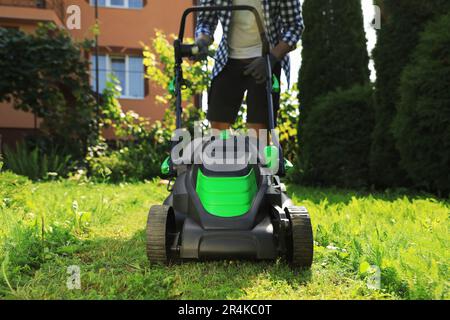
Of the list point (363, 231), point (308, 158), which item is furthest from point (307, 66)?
point (363, 231)

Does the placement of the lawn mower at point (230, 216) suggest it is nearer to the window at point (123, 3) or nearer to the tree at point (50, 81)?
the tree at point (50, 81)

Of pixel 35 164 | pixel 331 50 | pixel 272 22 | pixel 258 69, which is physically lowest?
pixel 35 164

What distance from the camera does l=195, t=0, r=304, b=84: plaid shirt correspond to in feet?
9.90

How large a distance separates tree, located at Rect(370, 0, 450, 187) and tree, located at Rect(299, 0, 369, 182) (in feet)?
3.63

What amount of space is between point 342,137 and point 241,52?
10.8 ft

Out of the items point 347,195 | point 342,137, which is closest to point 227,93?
point 347,195

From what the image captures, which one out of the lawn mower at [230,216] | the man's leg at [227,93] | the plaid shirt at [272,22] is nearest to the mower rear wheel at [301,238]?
the lawn mower at [230,216]

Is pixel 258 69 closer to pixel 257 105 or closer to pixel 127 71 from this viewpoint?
pixel 257 105

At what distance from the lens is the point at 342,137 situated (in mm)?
6055

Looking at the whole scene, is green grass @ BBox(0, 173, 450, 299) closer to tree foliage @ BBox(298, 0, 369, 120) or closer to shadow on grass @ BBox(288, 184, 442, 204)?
shadow on grass @ BBox(288, 184, 442, 204)

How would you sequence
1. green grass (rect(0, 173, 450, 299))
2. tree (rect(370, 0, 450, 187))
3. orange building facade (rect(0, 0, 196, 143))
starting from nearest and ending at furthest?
green grass (rect(0, 173, 450, 299)) < tree (rect(370, 0, 450, 187)) < orange building facade (rect(0, 0, 196, 143))

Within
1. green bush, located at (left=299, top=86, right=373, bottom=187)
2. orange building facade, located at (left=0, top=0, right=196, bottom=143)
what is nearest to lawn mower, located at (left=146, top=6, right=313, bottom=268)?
green bush, located at (left=299, top=86, right=373, bottom=187)
